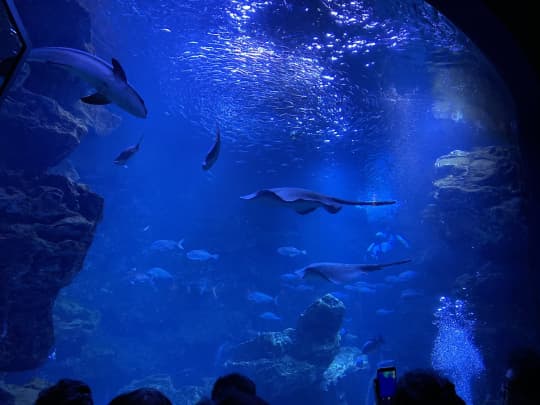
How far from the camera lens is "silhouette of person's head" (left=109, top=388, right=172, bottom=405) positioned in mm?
1550

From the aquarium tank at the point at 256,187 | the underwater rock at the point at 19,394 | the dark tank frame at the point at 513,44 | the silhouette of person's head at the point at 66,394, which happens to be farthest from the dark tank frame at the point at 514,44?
the underwater rock at the point at 19,394

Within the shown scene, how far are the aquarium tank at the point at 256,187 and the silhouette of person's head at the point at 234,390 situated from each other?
42.7 inches

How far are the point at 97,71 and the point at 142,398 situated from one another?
2755mm

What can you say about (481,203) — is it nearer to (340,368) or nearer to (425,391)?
(340,368)

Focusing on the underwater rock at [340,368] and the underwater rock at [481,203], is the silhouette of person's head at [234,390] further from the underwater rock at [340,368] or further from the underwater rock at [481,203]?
the underwater rock at [340,368]

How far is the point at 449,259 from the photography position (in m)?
15.4

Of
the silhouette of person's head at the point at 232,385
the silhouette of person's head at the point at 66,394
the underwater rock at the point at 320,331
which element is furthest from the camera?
the underwater rock at the point at 320,331

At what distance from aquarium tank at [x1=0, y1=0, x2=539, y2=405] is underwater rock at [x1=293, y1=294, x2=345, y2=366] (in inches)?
3.1

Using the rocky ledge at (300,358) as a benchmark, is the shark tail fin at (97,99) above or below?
above

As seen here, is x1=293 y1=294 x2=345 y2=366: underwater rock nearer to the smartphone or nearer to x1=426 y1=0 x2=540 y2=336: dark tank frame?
x1=426 y1=0 x2=540 y2=336: dark tank frame

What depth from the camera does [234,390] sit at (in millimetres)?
1785

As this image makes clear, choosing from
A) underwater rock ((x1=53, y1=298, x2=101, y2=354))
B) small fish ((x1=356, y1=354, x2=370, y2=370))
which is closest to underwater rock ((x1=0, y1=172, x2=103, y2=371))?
underwater rock ((x1=53, y1=298, x2=101, y2=354))

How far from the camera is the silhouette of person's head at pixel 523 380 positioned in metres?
2.17

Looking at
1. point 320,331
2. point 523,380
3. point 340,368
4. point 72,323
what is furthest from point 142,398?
point 72,323
